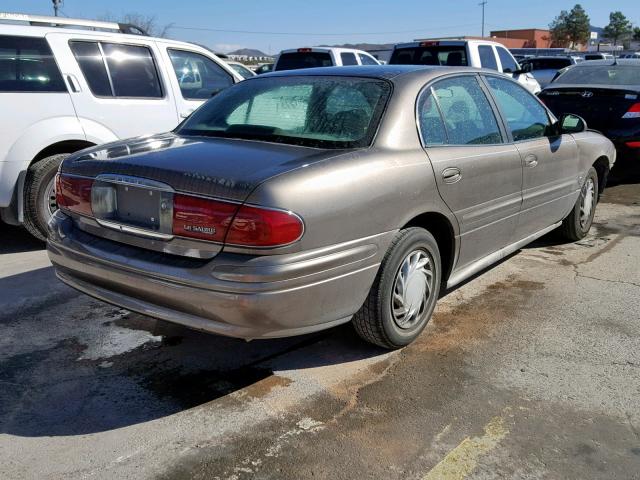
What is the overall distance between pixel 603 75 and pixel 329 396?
7.99 m

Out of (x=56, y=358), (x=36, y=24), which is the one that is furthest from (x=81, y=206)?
(x=36, y=24)

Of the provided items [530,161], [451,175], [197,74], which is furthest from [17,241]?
[530,161]

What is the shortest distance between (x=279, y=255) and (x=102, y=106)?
3867mm

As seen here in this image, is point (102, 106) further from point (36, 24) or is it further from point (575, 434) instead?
point (575, 434)

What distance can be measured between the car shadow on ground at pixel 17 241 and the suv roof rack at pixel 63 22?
2.02 metres

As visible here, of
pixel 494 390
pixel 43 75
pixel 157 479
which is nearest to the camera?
pixel 157 479

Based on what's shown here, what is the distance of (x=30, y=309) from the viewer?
4.32 metres

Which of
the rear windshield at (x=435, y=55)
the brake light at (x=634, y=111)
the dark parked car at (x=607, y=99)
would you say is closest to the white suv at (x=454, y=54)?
the rear windshield at (x=435, y=55)

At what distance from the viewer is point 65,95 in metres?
5.65

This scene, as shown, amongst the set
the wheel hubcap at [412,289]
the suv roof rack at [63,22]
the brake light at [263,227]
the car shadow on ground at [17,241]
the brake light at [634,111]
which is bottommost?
the car shadow on ground at [17,241]

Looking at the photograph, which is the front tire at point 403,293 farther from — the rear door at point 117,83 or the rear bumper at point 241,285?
the rear door at point 117,83

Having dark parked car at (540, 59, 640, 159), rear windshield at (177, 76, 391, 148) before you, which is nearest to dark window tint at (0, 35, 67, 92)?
rear windshield at (177, 76, 391, 148)

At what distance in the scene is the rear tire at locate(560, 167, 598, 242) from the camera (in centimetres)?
575

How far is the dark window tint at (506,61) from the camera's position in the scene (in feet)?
41.9
